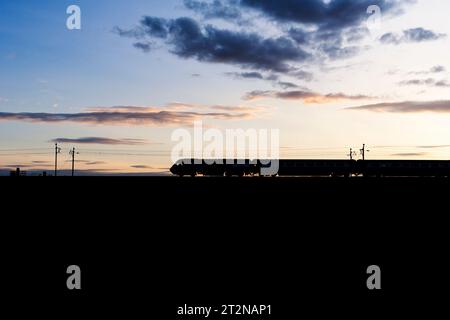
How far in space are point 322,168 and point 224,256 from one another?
Result: 2832 inches

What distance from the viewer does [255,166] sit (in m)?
85.2

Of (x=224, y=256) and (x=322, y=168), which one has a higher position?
(x=322, y=168)

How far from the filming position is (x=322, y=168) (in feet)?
270

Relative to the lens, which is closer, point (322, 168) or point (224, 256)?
point (224, 256)

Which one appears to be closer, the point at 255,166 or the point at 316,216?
the point at 316,216

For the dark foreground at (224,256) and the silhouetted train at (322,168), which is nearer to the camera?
the dark foreground at (224,256)

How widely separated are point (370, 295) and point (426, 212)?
9894 mm

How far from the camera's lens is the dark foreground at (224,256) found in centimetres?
980

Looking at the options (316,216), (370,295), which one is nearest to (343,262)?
(370,295)

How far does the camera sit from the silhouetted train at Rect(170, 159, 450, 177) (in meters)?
81.6

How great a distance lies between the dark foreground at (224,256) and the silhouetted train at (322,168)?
202ft
